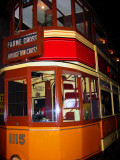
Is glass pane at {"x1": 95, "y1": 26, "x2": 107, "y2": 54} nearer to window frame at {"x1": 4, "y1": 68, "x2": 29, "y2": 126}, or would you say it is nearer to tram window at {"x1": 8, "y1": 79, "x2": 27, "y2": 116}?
tram window at {"x1": 8, "y1": 79, "x2": 27, "y2": 116}

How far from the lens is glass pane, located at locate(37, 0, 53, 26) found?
5654 millimetres

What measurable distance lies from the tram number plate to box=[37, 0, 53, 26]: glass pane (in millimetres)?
4200

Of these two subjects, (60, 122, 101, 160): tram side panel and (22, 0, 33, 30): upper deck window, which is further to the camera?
(22, 0, 33, 30): upper deck window

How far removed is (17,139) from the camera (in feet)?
15.7

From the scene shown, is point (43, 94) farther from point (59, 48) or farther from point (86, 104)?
point (59, 48)

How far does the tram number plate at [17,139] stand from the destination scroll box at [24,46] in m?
2.24

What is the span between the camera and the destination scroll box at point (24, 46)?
4840 millimetres

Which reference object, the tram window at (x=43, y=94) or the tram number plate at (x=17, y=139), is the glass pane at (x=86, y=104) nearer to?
the tram number plate at (x=17, y=139)

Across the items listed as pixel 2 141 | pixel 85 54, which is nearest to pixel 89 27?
pixel 85 54

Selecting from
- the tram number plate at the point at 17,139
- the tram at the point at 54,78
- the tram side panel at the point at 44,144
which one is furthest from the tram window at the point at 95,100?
the tram number plate at the point at 17,139

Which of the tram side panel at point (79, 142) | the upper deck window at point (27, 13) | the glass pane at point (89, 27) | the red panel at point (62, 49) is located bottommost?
the tram side panel at point (79, 142)

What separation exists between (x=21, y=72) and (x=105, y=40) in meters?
5.93

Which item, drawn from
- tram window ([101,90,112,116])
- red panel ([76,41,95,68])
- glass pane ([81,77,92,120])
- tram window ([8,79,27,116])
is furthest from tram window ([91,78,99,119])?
tram window ([8,79,27,116])

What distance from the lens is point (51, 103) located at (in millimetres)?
7867
